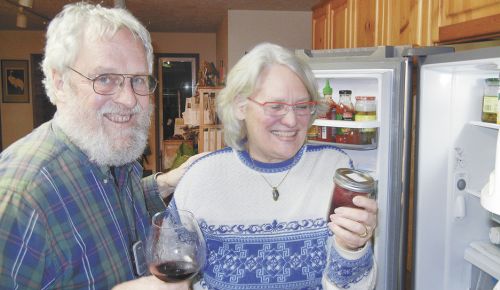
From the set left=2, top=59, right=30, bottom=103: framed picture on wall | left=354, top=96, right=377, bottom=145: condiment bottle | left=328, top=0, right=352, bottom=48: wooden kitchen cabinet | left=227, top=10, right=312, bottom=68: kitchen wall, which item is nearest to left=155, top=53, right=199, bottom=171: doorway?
left=2, top=59, right=30, bottom=103: framed picture on wall

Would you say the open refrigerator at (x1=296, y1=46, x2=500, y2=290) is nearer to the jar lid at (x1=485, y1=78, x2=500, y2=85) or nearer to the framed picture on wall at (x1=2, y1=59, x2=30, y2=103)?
the jar lid at (x1=485, y1=78, x2=500, y2=85)

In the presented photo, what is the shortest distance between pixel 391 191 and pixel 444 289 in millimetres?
461

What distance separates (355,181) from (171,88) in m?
7.21

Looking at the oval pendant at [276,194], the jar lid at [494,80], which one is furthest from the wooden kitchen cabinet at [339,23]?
the oval pendant at [276,194]

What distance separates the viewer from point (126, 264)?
1131 mm

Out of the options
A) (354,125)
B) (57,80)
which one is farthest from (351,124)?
(57,80)

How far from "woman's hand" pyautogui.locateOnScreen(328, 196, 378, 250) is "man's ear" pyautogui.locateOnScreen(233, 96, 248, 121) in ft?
1.50

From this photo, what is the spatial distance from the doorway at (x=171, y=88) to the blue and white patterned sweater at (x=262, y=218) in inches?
252

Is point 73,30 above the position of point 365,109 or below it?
above

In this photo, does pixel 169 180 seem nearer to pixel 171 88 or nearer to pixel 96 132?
pixel 96 132

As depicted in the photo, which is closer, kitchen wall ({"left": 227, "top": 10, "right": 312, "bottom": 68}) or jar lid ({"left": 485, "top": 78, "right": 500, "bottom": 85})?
jar lid ({"left": 485, "top": 78, "right": 500, "bottom": 85})

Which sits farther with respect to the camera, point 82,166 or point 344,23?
→ point 344,23

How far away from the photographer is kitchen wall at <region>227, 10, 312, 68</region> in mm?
5191

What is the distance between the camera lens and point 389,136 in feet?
5.93
